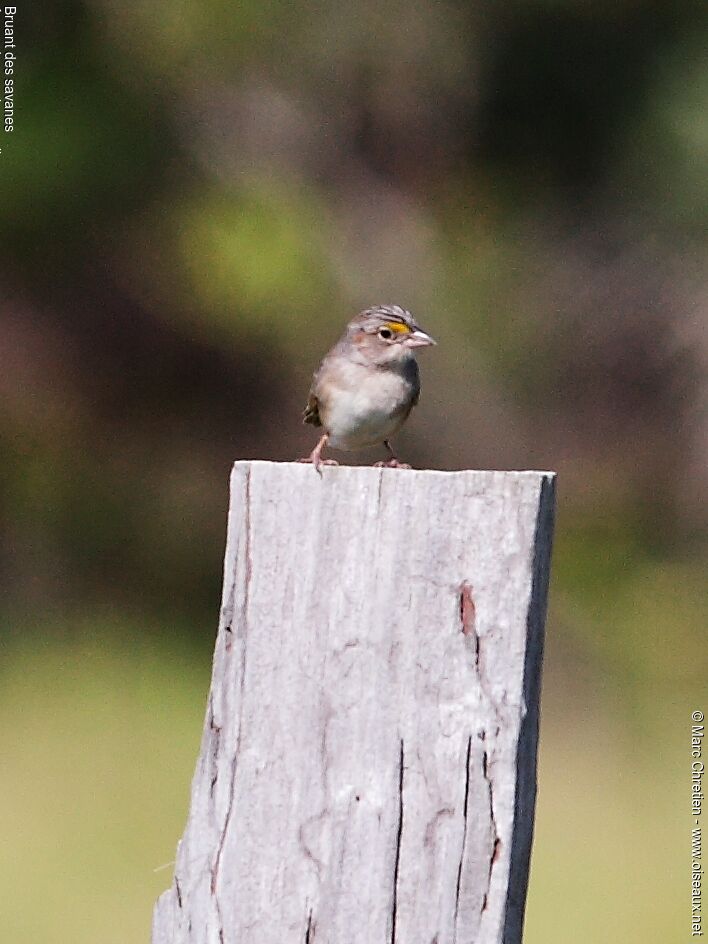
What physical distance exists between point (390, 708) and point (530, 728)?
0.63 ft

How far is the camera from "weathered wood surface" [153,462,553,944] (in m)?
1.88

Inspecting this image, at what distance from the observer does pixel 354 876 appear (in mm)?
1905

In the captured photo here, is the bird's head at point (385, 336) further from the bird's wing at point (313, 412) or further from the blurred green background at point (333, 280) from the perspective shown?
the blurred green background at point (333, 280)

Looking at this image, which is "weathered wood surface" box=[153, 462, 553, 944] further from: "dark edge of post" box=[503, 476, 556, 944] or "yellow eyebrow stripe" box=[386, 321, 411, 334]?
"yellow eyebrow stripe" box=[386, 321, 411, 334]

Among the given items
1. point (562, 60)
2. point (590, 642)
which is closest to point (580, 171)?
point (562, 60)

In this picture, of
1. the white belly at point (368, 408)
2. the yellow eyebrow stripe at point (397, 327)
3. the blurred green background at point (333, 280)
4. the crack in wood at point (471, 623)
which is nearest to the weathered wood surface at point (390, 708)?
the crack in wood at point (471, 623)

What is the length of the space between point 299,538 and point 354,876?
0.44 meters

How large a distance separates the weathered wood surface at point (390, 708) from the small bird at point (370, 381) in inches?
72.4

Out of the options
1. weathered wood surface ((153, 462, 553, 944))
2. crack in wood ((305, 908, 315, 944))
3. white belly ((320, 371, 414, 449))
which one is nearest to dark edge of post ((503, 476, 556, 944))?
weathered wood surface ((153, 462, 553, 944))

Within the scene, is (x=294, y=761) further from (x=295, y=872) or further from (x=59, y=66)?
(x=59, y=66)

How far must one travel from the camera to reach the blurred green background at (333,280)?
990 centimetres

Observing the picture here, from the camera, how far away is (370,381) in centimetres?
380

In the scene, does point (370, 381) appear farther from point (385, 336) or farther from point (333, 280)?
point (333, 280)

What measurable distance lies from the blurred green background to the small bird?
5.61 meters
